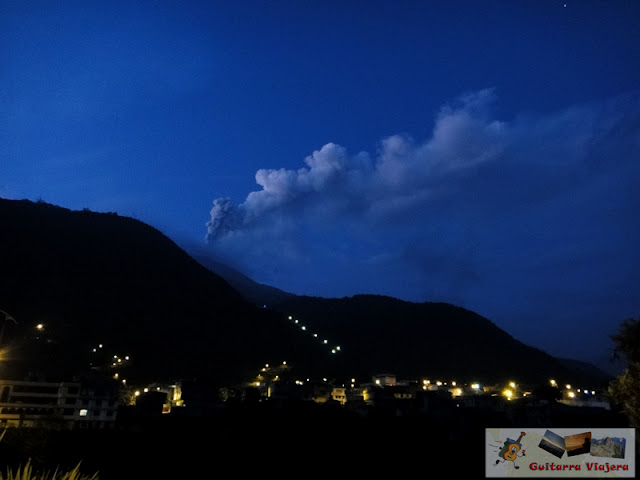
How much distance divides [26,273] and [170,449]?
277 feet

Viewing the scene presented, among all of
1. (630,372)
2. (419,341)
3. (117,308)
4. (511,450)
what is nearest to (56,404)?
(511,450)

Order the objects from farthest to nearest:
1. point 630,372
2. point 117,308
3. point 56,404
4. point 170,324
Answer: point 170,324 → point 117,308 → point 56,404 → point 630,372

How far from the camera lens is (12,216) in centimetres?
13238

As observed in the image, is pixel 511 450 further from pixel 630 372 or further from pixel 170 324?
pixel 170 324

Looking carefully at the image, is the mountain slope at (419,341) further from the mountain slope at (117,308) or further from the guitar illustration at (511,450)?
the guitar illustration at (511,450)

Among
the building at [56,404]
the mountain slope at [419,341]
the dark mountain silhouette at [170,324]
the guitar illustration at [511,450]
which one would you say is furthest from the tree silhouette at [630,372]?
the mountain slope at [419,341]

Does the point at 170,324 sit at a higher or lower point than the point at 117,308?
lower

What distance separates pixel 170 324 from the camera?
110875 millimetres


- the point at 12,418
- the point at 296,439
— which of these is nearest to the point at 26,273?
the point at 12,418

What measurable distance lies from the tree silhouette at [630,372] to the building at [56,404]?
48.1 metres

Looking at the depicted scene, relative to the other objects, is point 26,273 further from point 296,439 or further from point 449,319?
point 449,319

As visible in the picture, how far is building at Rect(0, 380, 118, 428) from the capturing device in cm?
4156

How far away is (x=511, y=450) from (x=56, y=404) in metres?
45.4

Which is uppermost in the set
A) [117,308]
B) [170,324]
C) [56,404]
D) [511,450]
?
[117,308]
